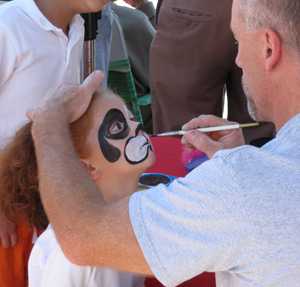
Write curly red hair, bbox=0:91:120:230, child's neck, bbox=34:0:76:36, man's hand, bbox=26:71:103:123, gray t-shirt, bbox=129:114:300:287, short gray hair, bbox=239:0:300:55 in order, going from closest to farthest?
1. gray t-shirt, bbox=129:114:300:287
2. short gray hair, bbox=239:0:300:55
3. man's hand, bbox=26:71:103:123
4. curly red hair, bbox=0:91:120:230
5. child's neck, bbox=34:0:76:36

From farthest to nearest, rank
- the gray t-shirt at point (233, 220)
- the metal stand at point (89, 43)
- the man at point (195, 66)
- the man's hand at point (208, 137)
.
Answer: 1. the man at point (195, 66)
2. the metal stand at point (89, 43)
3. the man's hand at point (208, 137)
4. the gray t-shirt at point (233, 220)

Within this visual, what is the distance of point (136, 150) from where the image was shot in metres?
1.26

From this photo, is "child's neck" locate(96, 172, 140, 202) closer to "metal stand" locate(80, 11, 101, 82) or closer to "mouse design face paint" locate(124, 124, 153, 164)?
"mouse design face paint" locate(124, 124, 153, 164)

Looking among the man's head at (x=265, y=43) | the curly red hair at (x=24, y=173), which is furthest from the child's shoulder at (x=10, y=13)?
the man's head at (x=265, y=43)

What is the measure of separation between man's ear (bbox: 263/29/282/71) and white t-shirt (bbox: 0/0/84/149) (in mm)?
790

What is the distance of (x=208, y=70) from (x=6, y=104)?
1081mm

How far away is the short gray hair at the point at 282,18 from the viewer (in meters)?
0.84

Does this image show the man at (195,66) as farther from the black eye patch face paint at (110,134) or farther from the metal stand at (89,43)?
the black eye patch face paint at (110,134)

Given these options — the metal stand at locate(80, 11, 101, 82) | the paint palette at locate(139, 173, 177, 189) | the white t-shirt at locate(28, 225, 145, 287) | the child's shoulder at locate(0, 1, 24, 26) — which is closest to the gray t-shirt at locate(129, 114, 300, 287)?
the white t-shirt at locate(28, 225, 145, 287)

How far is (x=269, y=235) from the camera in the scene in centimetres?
71

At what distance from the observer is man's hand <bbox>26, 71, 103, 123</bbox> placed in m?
1.03

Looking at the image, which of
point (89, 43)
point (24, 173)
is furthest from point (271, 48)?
point (89, 43)

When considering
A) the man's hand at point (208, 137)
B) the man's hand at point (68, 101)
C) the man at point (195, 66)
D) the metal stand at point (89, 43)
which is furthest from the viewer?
the man at point (195, 66)

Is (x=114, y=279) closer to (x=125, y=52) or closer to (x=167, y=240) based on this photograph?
(x=167, y=240)
